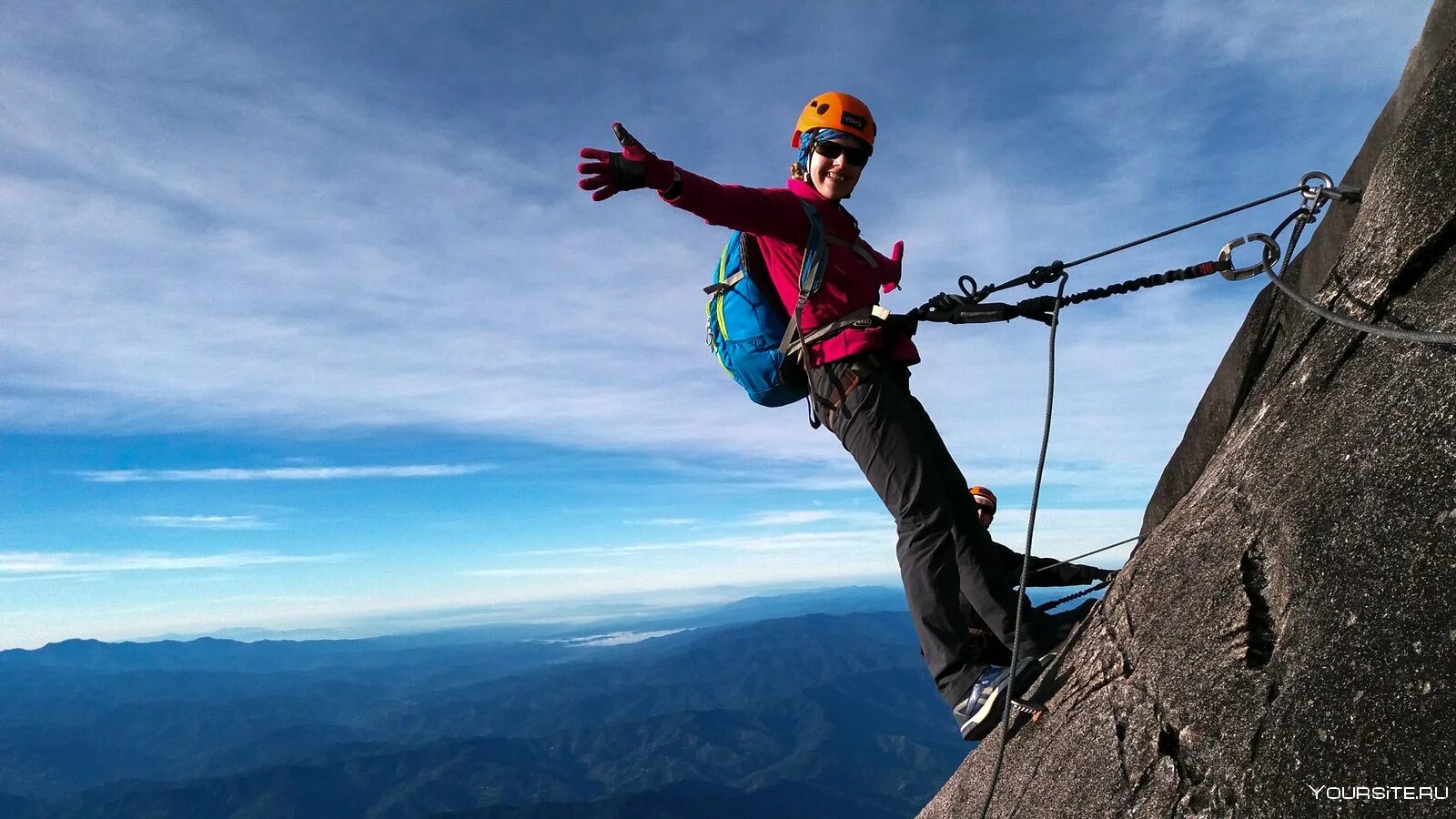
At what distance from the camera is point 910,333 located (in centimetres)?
704

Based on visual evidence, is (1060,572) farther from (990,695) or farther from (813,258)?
(813,258)

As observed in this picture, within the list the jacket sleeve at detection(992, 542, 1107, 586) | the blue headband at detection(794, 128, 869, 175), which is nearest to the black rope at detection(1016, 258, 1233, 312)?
the blue headband at detection(794, 128, 869, 175)

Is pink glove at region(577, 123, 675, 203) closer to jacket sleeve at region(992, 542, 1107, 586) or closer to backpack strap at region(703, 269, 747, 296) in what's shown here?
backpack strap at region(703, 269, 747, 296)

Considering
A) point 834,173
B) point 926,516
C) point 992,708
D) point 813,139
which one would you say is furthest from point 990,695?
point 813,139

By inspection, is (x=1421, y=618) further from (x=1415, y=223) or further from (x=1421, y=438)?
(x=1415, y=223)

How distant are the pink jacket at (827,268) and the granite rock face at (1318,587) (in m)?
2.80

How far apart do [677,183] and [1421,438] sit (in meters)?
4.79

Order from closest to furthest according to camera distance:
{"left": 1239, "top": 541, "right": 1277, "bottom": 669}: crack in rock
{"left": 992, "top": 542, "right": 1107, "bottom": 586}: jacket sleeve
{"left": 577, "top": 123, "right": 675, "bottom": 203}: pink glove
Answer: {"left": 1239, "top": 541, "right": 1277, "bottom": 669}: crack in rock
{"left": 577, "top": 123, "right": 675, "bottom": 203}: pink glove
{"left": 992, "top": 542, "right": 1107, "bottom": 586}: jacket sleeve

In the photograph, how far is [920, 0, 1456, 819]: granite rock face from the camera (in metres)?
4.05

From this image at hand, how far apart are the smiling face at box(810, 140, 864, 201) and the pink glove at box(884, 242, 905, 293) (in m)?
0.72

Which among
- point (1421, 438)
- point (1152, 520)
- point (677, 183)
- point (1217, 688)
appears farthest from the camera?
point (1152, 520)

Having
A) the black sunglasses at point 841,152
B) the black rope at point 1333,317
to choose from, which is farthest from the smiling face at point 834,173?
the black rope at point 1333,317

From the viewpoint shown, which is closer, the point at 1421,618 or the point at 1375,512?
the point at 1421,618

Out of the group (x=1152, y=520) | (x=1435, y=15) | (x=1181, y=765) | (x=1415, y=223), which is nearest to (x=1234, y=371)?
(x=1152, y=520)
